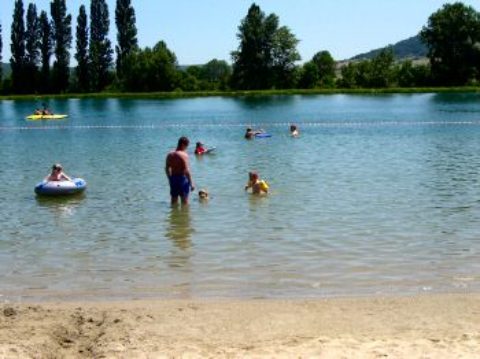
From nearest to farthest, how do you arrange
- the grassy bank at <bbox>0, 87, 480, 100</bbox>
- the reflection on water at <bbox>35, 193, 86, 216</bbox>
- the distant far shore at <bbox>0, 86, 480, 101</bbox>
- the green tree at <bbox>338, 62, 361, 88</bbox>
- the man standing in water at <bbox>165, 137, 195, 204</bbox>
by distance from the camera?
the man standing in water at <bbox>165, 137, 195, 204</bbox>, the reflection on water at <bbox>35, 193, 86, 216</bbox>, the grassy bank at <bbox>0, 87, 480, 100</bbox>, the distant far shore at <bbox>0, 86, 480, 101</bbox>, the green tree at <bbox>338, 62, 361, 88</bbox>

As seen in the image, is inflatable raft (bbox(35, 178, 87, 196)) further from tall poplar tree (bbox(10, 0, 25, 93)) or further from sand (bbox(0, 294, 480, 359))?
tall poplar tree (bbox(10, 0, 25, 93))

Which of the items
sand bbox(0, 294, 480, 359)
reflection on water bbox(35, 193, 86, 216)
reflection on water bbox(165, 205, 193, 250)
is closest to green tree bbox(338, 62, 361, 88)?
reflection on water bbox(35, 193, 86, 216)

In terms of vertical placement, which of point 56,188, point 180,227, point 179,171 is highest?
point 179,171

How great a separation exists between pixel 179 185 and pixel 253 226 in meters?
3.00

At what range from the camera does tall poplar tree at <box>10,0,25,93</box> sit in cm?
11725

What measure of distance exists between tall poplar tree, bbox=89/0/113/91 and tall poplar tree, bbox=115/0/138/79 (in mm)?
1733

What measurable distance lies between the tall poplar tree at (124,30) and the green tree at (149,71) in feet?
6.01

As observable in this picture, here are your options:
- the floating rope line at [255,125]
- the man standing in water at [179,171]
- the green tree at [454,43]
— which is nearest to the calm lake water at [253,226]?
the man standing in water at [179,171]

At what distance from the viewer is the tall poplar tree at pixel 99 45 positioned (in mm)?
118438

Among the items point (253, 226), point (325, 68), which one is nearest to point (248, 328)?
point (253, 226)

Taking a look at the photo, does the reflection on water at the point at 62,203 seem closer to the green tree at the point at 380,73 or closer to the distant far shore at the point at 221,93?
the distant far shore at the point at 221,93

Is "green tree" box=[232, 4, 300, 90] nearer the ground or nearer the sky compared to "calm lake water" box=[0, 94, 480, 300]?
nearer the sky

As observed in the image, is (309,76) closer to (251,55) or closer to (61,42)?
(251,55)

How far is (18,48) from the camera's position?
118m
